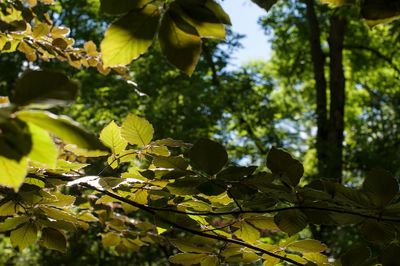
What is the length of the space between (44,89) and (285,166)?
0.50 m

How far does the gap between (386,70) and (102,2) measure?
13.3 metres

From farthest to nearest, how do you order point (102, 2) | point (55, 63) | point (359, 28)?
1. point (359, 28)
2. point (55, 63)
3. point (102, 2)

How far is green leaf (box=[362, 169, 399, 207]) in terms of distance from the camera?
0.88 metres

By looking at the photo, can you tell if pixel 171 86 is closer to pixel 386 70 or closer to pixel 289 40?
pixel 289 40

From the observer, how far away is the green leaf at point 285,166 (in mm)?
935

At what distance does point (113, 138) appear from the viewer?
1.20 m

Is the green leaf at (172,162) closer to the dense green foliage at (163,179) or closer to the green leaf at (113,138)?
the dense green foliage at (163,179)

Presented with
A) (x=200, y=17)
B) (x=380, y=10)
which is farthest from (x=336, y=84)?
(x=200, y=17)

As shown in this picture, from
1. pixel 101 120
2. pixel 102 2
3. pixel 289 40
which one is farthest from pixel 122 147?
pixel 289 40

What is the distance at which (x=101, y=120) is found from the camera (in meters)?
7.01

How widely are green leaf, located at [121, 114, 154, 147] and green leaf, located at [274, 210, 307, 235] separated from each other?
37 cm

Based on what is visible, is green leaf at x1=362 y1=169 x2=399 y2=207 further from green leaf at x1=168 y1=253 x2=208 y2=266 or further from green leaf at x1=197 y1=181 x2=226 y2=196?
green leaf at x1=168 y1=253 x2=208 y2=266

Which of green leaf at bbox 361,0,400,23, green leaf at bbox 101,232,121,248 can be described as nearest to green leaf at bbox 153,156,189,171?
green leaf at bbox 361,0,400,23

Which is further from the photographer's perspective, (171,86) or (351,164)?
(351,164)
